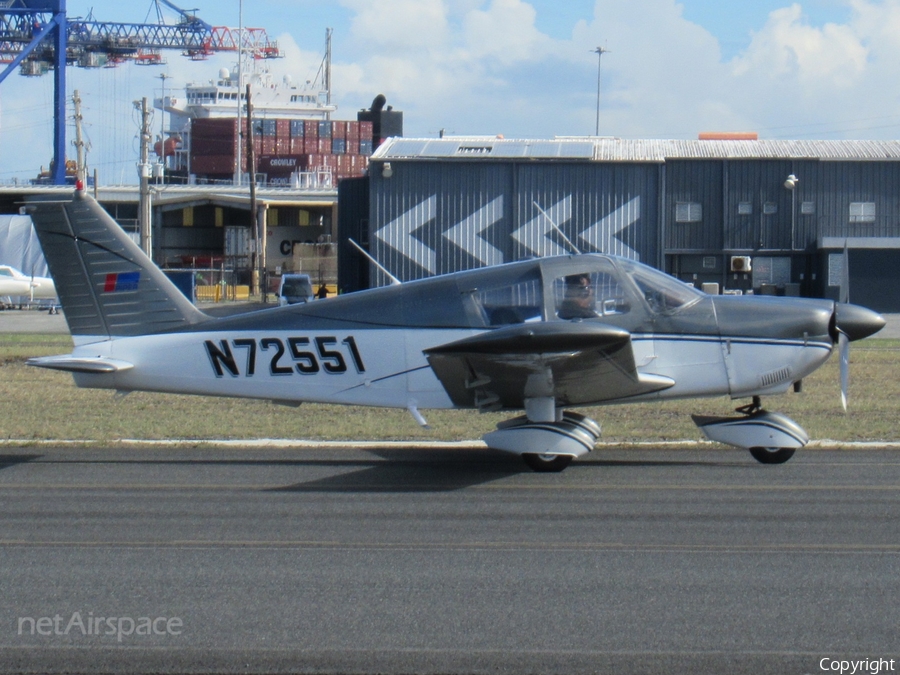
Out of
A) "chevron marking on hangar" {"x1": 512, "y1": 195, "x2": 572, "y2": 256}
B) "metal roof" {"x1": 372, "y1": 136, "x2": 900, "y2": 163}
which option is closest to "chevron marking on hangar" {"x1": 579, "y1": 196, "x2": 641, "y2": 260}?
"chevron marking on hangar" {"x1": 512, "y1": 195, "x2": 572, "y2": 256}

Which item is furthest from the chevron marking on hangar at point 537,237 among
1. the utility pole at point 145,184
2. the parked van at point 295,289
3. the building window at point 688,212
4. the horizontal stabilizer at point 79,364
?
the horizontal stabilizer at point 79,364

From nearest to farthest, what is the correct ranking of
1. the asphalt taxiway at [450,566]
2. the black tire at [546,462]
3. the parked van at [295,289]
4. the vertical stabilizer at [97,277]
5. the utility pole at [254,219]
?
1. the asphalt taxiway at [450,566]
2. the black tire at [546,462]
3. the vertical stabilizer at [97,277]
4. the parked van at [295,289]
5. the utility pole at [254,219]

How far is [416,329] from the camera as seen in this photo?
30.0 ft

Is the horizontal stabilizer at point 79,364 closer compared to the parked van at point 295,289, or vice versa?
the horizontal stabilizer at point 79,364

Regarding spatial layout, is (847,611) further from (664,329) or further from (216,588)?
(664,329)

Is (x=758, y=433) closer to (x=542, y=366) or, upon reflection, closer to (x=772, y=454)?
(x=772, y=454)

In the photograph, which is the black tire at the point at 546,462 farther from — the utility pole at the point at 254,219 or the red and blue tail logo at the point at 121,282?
the utility pole at the point at 254,219

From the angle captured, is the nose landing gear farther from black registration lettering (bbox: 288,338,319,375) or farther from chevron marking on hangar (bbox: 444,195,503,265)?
chevron marking on hangar (bbox: 444,195,503,265)

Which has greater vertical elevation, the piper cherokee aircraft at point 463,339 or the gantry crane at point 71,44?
the gantry crane at point 71,44

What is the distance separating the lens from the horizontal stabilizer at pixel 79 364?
887 centimetres

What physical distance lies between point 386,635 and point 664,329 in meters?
4.83

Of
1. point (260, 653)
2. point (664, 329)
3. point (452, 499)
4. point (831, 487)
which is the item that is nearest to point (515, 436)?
point (452, 499)

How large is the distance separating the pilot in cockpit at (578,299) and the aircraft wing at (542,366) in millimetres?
333

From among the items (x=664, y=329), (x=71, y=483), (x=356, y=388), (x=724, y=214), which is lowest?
(x=71, y=483)
